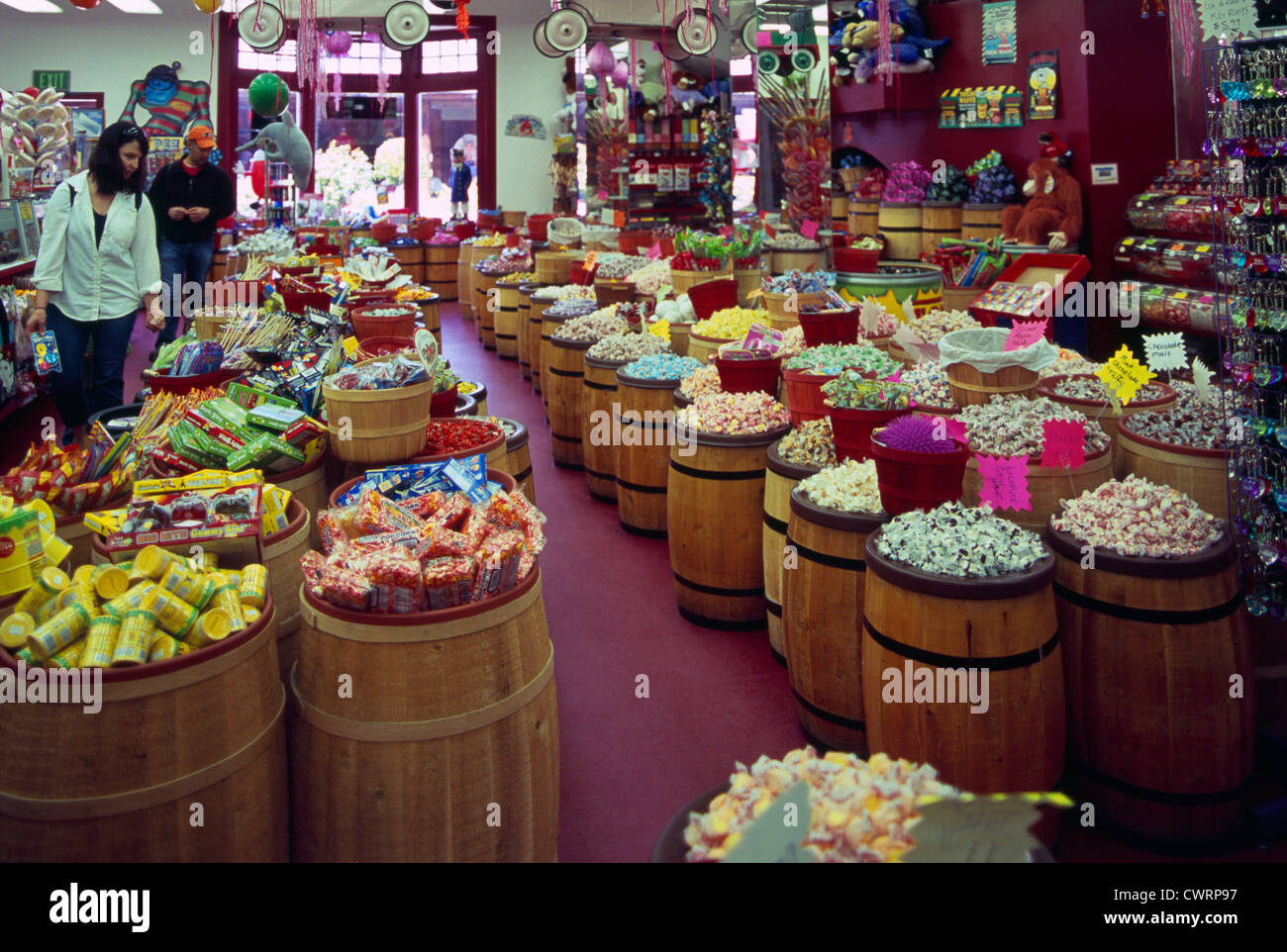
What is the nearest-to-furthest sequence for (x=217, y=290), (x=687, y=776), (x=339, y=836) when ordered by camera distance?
(x=339, y=836)
(x=687, y=776)
(x=217, y=290)

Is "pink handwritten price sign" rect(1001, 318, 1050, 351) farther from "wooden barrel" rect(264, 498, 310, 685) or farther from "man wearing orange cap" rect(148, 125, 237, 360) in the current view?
"man wearing orange cap" rect(148, 125, 237, 360)

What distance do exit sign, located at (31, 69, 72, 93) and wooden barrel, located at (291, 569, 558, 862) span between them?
15.7m

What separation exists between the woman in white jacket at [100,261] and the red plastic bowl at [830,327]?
283 centimetres

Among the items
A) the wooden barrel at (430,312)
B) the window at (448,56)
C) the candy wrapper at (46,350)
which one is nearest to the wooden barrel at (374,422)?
the candy wrapper at (46,350)

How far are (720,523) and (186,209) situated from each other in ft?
15.9

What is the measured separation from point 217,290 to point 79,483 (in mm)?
2771

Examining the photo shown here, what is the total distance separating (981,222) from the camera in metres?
8.32

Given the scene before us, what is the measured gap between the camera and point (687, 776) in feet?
8.57

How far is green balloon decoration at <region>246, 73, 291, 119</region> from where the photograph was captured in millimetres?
8562

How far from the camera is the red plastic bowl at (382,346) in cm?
319

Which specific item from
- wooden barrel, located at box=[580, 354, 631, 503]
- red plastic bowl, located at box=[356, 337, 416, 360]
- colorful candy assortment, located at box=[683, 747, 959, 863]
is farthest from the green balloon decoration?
colorful candy assortment, located at box=[683, 747, 959, 863]
